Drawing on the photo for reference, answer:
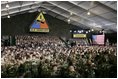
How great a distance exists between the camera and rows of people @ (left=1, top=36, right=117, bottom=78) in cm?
559

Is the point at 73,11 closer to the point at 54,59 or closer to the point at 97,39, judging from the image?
the point at 97,39

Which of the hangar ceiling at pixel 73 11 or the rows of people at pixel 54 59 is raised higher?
the hangar ceiling at pixel 73 11

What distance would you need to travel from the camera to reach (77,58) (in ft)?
19.3

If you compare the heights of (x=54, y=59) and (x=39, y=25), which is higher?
(x=39, y=25)

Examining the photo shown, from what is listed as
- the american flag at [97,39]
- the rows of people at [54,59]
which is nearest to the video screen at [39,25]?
the rows of people at [54,59]

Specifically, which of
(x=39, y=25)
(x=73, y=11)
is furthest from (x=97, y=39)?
(x=39, y=25)

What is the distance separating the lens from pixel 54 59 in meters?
5.81

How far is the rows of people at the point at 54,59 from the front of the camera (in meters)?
5.59

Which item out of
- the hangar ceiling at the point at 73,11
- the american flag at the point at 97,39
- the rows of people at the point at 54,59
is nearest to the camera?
the rows of people at the point at 54,59

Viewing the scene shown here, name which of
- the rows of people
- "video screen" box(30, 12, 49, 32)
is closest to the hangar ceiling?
"video screen" box(30, 12, 49, 32)

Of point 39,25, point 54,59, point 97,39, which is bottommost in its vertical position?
point 54,59

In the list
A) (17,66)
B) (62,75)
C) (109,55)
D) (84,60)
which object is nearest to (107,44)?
(109,55)

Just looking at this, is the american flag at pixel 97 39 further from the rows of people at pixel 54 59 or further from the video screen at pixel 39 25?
the video screen at pixel 39 25

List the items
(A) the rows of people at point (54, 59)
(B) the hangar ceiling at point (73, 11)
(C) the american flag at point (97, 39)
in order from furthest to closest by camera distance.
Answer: (B) the hangar ceiling at point (73, 11) < (C) the american flag at point (97, 39) < (A) the rows of people at point (54, 59)
